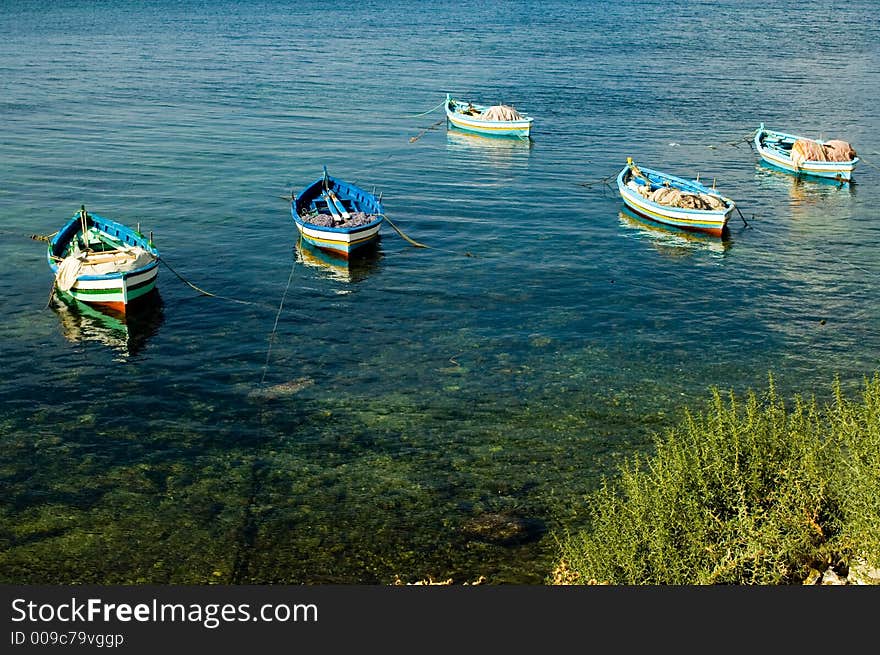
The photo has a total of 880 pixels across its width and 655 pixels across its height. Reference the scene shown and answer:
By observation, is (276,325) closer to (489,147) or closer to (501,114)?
(489,147)

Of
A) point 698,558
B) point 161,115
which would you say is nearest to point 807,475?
point 698,558

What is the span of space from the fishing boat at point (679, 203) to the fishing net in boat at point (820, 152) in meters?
12.8

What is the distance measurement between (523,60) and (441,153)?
162 feet

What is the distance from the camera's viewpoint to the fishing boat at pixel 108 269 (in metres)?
37.6

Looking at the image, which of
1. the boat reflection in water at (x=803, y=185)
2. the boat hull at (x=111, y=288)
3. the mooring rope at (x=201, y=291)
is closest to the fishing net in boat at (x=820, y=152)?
the boat reflection in water at (x=803, y=185)

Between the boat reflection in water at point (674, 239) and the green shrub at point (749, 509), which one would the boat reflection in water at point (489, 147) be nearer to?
the boat reflection in water at point (674, 239)

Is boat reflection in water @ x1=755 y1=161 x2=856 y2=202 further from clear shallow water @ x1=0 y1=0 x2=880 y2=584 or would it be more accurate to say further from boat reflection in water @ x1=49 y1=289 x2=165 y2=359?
boat reflection in water @ x1=49 y1=289 x2=165 y2=359

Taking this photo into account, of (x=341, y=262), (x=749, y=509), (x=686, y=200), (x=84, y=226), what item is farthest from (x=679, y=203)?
(x=749, y=509)

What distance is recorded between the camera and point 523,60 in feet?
371

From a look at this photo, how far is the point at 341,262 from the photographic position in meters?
45.2

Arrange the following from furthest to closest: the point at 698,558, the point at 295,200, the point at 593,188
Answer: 1. the point at 593,188
2. the point at 295,200
3. the point at 698,558

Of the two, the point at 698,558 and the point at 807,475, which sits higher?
the point at 807,475

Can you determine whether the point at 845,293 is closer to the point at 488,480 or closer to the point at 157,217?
the point at 488,480

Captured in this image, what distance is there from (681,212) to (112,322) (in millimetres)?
30300
